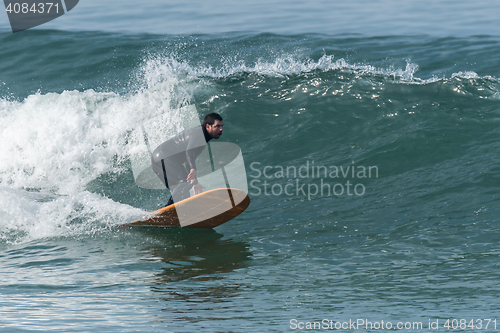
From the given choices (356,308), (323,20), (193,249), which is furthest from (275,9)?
(356,308)

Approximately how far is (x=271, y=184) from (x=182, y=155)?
218 centimetres

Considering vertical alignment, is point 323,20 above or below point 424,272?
above

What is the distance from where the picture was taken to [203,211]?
6.57 metres

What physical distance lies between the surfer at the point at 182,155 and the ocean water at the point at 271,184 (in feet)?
2.00

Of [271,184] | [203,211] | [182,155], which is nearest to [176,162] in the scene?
[182,155]

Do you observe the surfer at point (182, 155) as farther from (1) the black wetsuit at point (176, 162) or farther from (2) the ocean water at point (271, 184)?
(2) the ocean water at point (271, 184)

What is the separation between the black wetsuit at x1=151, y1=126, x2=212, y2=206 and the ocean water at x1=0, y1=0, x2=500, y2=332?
0.59 m

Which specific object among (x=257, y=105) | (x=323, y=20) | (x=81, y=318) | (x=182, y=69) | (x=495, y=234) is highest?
(x=323, y=20)

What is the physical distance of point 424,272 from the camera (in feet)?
16.4

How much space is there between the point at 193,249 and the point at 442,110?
6.03 m

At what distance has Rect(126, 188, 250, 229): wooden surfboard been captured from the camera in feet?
20.9

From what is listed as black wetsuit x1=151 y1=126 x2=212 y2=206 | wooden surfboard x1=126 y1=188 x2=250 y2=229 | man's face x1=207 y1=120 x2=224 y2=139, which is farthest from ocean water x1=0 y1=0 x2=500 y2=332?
man's face x1=207 y1=120 x2=224 y2=139

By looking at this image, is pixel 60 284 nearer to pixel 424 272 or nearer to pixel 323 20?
pixel 424 272

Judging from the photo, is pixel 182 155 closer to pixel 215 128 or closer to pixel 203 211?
pixel 215 128
